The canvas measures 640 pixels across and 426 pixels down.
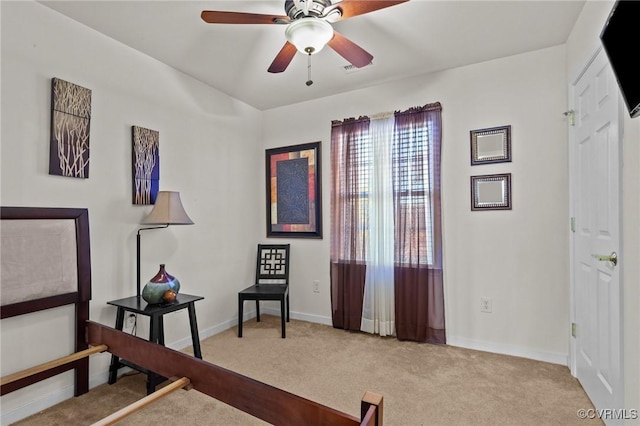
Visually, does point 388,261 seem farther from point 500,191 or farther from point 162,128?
point 162,128

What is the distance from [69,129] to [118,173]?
1.44 feet

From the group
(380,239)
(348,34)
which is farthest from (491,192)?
(348,34)

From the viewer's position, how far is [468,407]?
79.5 inches

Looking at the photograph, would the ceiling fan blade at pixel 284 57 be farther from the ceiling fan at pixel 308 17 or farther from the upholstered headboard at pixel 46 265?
the upholstered headboard at pixel 46 265

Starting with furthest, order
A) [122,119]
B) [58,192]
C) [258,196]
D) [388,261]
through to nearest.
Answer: [258,196]
[388,261]
[122,119]
[58,192]

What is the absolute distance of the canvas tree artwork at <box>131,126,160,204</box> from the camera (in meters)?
2.61

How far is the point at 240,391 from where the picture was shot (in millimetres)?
1366

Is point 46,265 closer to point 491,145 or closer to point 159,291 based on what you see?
point 159,291

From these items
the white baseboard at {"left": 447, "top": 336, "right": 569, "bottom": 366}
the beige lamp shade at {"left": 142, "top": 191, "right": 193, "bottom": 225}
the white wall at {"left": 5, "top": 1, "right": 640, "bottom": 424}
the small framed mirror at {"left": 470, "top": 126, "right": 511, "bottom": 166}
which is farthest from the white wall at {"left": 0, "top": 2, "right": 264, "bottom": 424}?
the small framed mirror at {"left": 470, "top": 126, "right": 511, "bottom": 166}

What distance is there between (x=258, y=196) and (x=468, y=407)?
120 inches

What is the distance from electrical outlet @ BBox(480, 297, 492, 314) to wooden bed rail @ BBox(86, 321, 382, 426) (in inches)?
86.6

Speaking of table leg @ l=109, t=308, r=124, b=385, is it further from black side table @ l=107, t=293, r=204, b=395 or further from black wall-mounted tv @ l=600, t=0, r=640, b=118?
black wall-mounted tv @ l=600, t=0, r=640, b=118

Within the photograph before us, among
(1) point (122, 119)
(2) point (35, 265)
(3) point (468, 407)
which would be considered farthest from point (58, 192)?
(3) point (468, 407)

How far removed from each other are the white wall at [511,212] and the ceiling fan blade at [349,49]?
94 cm
